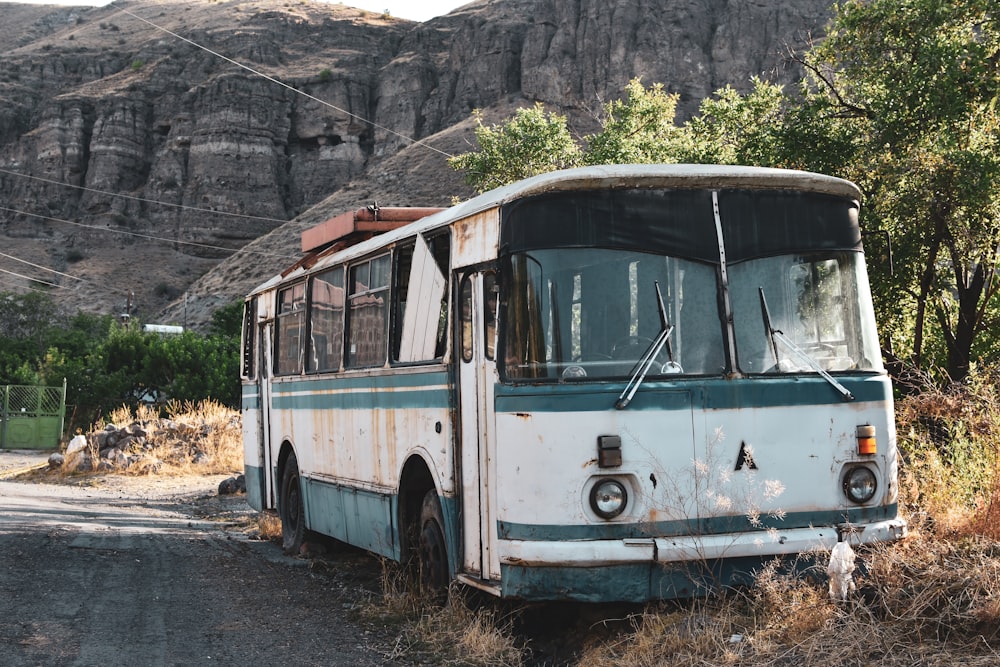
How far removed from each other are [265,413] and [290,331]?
168 cm

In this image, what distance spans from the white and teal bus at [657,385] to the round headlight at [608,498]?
0.01 meters

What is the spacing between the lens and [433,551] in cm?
851

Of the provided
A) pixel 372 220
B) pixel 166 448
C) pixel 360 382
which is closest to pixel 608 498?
pixel 360 382

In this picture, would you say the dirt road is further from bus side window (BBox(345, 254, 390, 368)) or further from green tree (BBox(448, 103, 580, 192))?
green tree (BBox(448, 103, 580, 192))

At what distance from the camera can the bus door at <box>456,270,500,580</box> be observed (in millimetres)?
7363

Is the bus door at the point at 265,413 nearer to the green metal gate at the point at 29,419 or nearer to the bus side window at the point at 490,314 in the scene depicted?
the bus side window at the point at 490,314

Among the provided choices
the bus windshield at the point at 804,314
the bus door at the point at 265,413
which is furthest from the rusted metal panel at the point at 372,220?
the bus windshield at the point at 804,314

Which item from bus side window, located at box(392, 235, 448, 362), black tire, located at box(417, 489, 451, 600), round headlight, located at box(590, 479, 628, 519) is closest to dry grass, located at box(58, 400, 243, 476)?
bus side window, located at box(392, 235, 448, 362)

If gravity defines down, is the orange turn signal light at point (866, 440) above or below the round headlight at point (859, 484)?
above

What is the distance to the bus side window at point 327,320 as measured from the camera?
426 inches

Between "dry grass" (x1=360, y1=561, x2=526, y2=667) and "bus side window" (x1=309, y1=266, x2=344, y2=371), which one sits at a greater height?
"bus side window" (x1=309, y1=266, x2=344, y2=371)

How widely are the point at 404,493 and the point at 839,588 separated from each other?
3512mm

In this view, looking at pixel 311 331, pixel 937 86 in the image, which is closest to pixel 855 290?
pixel 311 331

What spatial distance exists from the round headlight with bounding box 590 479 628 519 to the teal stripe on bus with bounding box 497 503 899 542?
0.23 feet
